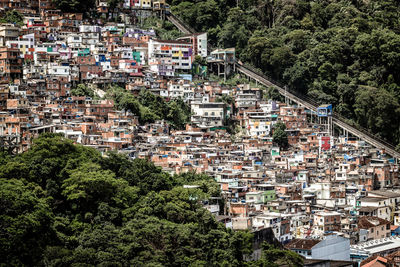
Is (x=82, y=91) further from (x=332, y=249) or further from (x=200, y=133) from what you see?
(x=332, y=249)

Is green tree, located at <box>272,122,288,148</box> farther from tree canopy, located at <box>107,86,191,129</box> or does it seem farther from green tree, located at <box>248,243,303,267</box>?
green tree, located at <box>248,243,303,267</box>

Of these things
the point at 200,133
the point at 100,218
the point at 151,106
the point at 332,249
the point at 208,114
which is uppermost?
the point at 151,106

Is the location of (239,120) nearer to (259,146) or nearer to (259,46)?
(259,146)

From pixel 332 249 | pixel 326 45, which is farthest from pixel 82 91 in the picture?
pixel 332 249

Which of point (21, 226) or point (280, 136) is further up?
point (280, 136)

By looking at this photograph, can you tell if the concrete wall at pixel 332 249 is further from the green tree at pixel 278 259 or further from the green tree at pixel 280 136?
the green tree at pixel 280 136

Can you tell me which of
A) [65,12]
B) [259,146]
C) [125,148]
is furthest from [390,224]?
[65,12]

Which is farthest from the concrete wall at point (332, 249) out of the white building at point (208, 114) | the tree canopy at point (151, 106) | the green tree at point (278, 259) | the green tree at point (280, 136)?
the white building at point (208, 114)
